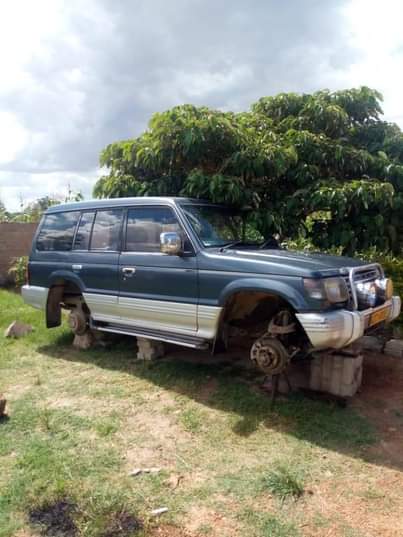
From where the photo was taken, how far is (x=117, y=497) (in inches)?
106

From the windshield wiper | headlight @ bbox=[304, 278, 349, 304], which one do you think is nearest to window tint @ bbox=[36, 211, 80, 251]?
the windshield wiper

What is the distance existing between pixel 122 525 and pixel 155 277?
2466 mm

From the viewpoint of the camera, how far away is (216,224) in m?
4.86

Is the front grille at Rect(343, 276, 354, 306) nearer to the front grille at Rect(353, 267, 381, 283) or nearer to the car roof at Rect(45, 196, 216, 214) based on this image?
the front grille at Rect(353, 267, 381, 283)

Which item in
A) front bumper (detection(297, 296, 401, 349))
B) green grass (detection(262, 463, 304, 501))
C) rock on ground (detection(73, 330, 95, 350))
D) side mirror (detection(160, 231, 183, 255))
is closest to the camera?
green grass (detection(262, 463, 304, 501))

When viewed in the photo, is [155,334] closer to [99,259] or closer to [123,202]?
[99,259]

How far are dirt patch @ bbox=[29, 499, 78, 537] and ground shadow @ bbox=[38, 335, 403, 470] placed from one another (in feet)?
4.87

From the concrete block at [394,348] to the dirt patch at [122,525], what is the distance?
3692 mm

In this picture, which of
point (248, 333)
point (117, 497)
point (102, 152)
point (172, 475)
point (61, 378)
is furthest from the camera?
point (102, 152)

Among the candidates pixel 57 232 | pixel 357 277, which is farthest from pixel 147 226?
pixel 357 277

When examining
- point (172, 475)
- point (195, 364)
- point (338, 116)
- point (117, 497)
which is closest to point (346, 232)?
point (338, 116)

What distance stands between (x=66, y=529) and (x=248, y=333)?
2.50 meters

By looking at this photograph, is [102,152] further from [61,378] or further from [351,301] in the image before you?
[351,301]

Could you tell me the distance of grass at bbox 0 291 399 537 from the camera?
8.30 feet
